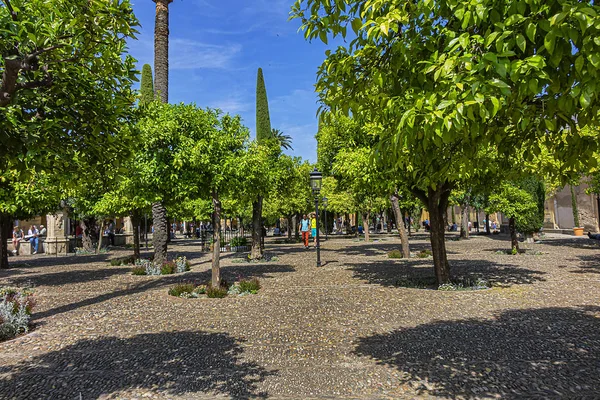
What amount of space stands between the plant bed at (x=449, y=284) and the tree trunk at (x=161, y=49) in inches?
424

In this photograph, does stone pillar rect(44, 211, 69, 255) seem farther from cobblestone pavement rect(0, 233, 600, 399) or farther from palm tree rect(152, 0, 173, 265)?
cobblestone pavement rect(0, 233, 600, 399)

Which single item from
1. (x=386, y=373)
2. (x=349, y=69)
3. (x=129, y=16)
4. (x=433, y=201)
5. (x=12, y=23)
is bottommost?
(x=386, y=373)

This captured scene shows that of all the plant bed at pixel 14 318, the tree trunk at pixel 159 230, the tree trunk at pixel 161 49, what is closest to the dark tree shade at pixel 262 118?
the tree trunk at pixel 161 49

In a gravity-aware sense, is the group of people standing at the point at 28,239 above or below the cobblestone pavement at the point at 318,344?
above

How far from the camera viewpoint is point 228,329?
266 inches

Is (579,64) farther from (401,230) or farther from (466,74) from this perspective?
(401,230)

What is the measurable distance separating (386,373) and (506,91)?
352 cm

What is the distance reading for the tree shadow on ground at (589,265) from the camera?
1242cm

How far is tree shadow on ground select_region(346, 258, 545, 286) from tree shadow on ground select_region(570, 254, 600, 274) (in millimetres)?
1424

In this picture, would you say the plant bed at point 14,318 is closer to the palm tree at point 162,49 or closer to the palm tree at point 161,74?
the palm tree at point 161,74

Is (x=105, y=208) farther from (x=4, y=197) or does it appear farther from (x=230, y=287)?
(x=230, y=287)

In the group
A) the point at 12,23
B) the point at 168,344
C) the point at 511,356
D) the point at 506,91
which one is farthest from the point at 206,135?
the point at 506,91

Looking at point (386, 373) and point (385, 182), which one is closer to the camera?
point (386, 373)

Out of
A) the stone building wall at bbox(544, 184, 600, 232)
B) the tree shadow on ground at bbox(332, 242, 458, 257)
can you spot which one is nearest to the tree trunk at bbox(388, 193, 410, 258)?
the tree shadow on ground at bbox(332, 242, 458, 257)
